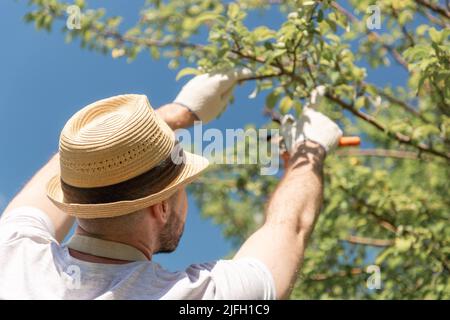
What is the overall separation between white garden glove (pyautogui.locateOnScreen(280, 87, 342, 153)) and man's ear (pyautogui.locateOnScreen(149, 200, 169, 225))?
77 cm

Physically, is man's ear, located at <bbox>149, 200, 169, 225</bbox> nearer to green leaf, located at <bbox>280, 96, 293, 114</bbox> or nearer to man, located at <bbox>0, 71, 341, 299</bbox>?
man, located at <bbox>0, 71, 341, 299</bbox>

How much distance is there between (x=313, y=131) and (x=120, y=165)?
912 millimetres

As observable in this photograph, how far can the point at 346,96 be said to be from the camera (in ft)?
10.4

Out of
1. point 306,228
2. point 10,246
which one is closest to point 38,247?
point 10,246

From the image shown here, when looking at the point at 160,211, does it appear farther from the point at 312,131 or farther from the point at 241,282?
the point at 312,131

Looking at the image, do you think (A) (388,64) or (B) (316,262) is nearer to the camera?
(B) (316,262)

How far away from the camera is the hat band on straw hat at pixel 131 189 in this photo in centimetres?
172

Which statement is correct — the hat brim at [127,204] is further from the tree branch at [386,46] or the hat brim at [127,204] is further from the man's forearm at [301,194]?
the tree branch at [386,46]

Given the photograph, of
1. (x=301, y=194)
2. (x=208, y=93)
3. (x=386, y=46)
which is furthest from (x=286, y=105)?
(x=386, y=46)

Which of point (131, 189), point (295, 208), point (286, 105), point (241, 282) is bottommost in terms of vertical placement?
point (241, 282)

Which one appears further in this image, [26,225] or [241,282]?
[26,225]

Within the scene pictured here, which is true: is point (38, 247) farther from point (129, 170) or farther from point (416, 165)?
point (416, 165)
